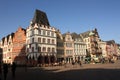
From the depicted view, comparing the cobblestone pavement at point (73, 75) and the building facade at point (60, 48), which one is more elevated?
the building facade at point (60, 48)

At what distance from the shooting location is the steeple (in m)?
72.1

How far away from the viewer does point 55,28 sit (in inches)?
3029

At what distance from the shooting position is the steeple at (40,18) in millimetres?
72050

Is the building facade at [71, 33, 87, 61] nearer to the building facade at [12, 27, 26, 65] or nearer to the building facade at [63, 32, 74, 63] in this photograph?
the building facade at [63, 32, 74, 63]

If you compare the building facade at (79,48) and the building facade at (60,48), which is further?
the building facade at (79,48)

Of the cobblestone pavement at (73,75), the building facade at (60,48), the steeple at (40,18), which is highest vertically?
the steeple at (40,18)

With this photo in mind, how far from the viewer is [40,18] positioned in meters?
74.3

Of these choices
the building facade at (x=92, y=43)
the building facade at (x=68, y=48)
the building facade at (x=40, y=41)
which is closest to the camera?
the building facade at (x=40, y=41)

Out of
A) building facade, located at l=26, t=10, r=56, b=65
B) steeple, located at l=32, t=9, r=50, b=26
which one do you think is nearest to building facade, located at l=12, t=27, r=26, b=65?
building facade, located at l=26, t=10, r=56, b=65

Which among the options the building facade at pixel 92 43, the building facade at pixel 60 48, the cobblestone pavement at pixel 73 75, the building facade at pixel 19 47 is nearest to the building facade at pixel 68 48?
the building facade at pixel 60 48

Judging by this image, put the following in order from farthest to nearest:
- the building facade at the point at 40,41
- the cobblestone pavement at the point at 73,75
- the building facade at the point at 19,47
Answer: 1. the building facade at the point at 19,47
2. the building facade at the point at 40,41
3. the cobblestone pavement at the point at 73,75

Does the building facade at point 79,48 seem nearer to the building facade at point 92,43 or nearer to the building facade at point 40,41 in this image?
the building facade at point 92,43

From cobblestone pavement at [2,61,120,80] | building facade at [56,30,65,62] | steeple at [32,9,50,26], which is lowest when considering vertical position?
cobblestone pavement at [2,61,120,80]

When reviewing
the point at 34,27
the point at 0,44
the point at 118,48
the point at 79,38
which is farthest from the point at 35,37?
the point at 118,48
